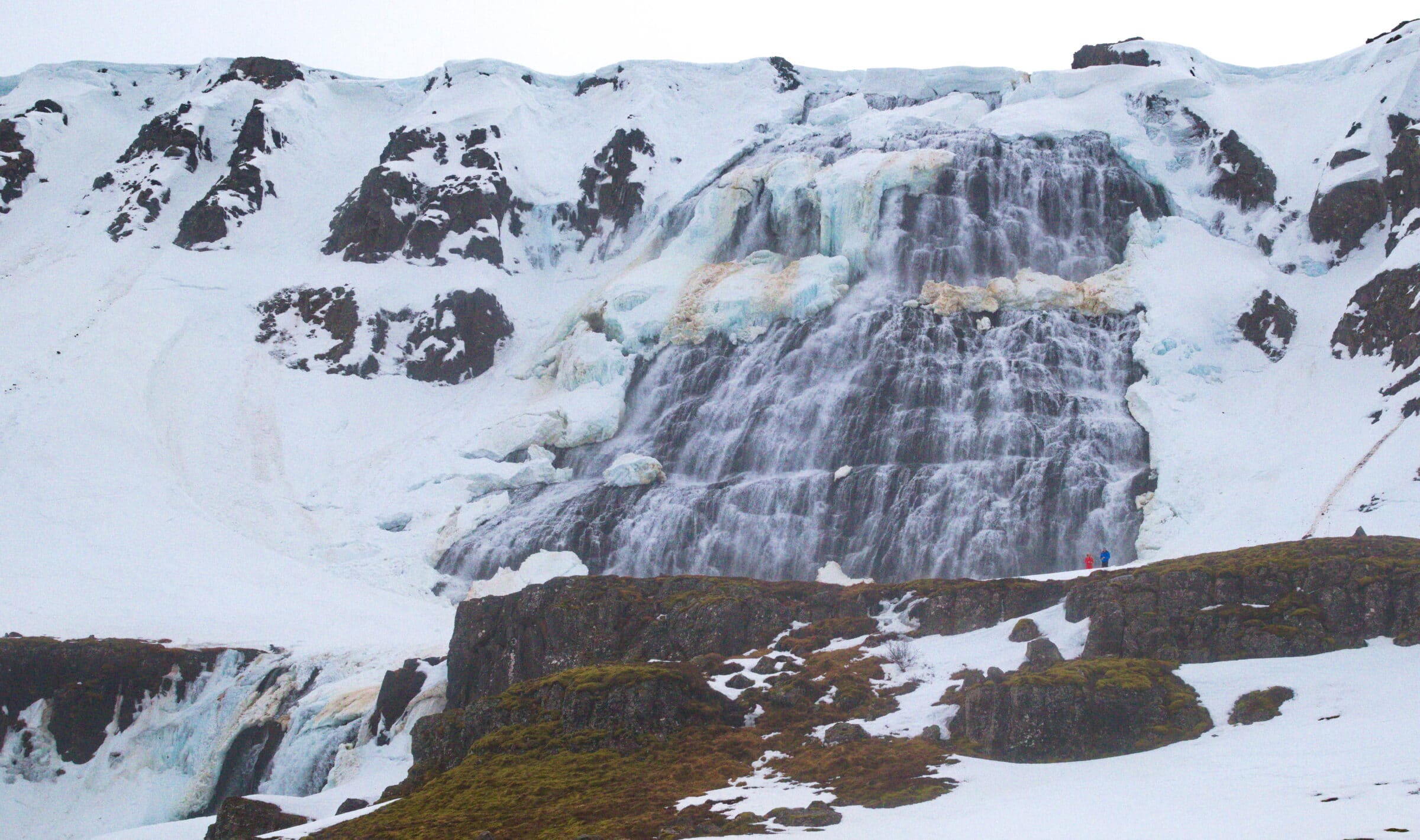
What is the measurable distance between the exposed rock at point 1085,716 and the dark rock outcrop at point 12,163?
298 feet

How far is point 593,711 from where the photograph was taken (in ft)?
80.2

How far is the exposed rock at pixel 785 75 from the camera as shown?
9131cm

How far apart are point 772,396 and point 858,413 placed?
5.25 metres

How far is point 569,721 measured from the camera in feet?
80.4

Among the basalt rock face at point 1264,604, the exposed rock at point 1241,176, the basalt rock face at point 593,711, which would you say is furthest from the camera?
the exposed rock at point 1241,176

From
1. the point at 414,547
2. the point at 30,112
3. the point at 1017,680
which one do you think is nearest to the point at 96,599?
the point at 414,547

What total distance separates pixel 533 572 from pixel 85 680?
16708 millimetres

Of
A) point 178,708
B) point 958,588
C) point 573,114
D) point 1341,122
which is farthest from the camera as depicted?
point 573,114

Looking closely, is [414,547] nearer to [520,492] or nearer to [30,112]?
[520,492]

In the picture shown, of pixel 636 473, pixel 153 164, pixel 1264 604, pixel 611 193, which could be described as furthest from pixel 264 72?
pixel 1264 604

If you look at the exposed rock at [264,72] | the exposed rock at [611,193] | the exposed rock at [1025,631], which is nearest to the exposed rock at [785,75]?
the exposed rock at [611,193]

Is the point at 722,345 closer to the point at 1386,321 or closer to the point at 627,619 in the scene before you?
the point at 1386,321

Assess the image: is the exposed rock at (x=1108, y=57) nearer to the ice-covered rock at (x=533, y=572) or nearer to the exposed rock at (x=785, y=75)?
the exposed rock at (x=785, y=75)

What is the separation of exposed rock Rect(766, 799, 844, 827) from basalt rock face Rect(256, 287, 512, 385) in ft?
177
